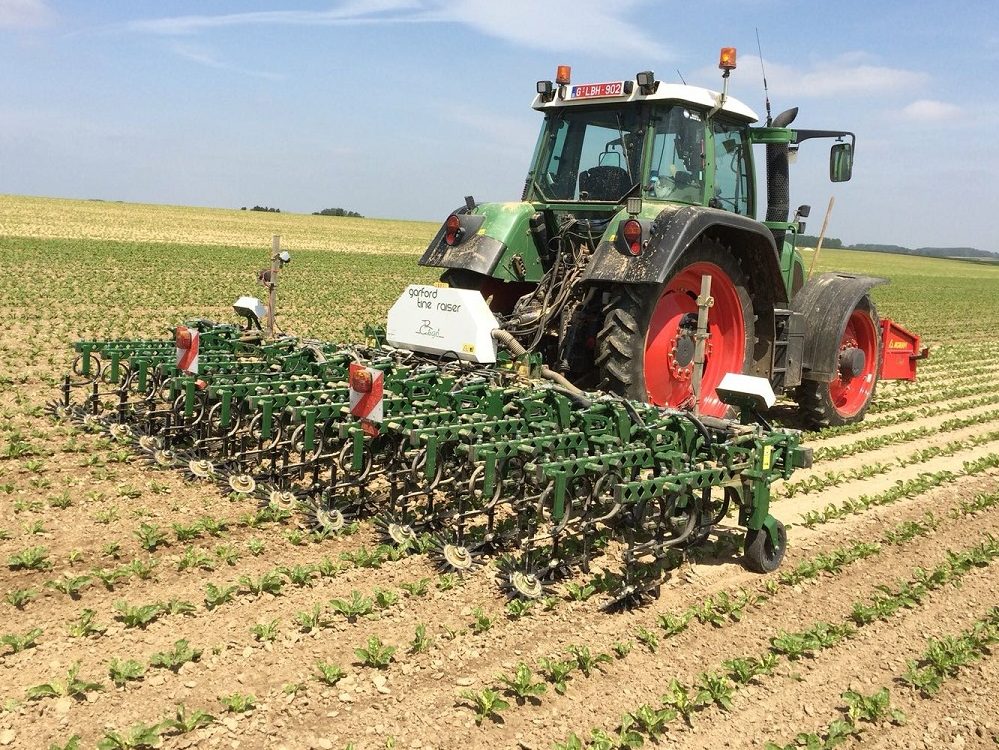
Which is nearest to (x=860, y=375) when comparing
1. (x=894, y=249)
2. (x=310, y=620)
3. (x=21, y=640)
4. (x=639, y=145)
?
(x=639, y=145)

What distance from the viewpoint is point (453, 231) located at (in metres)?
6.80

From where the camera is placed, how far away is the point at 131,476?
541cm

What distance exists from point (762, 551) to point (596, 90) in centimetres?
356

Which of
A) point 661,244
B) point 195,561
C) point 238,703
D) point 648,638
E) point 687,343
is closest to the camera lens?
point 238,703

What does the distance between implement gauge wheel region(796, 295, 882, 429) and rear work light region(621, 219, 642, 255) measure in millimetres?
2477

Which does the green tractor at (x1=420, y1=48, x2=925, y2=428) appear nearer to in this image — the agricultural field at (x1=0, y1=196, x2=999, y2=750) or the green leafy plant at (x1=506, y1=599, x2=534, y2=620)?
the agricultural field at (x1=0, y1=196, x2=999, y2=750)

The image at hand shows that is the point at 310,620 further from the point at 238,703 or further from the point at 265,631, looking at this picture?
the point at 238,703

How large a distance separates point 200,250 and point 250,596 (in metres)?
27.8

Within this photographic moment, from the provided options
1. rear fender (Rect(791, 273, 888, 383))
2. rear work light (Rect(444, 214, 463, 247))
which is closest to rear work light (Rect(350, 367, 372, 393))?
rear work light (Rect(444, 214, 463, 247))

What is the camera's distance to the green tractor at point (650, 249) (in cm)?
582

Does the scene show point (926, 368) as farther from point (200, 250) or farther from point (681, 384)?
point (200, 250)

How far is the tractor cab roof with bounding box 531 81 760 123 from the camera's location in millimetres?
6258

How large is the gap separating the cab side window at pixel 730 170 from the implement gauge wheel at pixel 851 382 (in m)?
1.35

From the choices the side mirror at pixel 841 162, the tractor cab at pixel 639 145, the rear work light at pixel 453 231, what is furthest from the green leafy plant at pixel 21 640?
the side mirror at pixel 841 162
